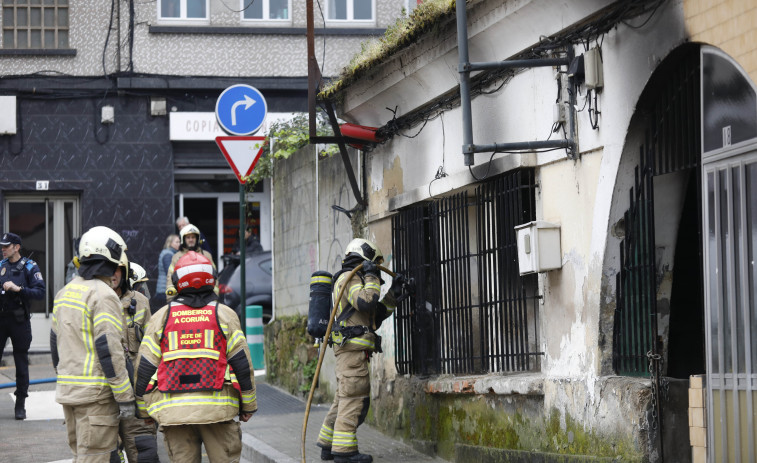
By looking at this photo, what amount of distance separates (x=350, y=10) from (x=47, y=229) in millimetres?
6635

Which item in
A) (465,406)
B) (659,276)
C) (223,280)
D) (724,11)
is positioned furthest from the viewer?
(223,280)

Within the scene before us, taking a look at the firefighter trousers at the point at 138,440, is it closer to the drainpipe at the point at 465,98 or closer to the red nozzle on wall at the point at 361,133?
the drainpipe at the point at 465,98

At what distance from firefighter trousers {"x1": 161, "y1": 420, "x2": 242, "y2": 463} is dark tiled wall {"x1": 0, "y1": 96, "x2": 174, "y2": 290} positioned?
13693mm

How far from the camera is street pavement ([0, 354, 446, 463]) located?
10.3m

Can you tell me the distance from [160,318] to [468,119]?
7.86 ft

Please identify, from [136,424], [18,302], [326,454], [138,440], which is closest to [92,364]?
[138,440]

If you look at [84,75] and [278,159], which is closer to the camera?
[278,159]

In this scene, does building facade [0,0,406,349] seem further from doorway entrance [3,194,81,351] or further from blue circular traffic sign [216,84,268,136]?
blue circular traffic sign [216,84,268,136]

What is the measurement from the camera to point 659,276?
23.7 ft

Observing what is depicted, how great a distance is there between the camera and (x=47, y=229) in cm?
2073

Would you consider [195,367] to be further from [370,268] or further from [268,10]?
Result: [268,10]

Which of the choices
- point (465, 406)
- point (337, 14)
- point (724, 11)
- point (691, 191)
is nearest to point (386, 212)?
point (465, 406)

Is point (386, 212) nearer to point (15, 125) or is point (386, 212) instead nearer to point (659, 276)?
point (659, 276)

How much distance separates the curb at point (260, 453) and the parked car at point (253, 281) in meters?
7.43
